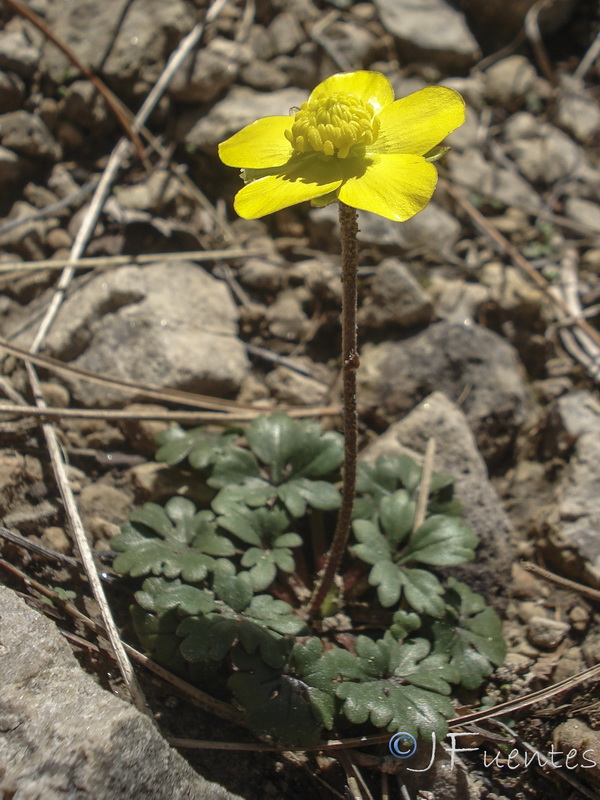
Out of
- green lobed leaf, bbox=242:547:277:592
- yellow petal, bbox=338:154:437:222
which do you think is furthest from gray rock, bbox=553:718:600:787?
yellow petal, bbox=338:154:437:222

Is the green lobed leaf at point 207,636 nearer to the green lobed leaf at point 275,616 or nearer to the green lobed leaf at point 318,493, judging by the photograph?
the green lobed leaf at point 275,616

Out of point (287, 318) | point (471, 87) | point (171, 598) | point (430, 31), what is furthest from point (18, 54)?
point (171, 598)

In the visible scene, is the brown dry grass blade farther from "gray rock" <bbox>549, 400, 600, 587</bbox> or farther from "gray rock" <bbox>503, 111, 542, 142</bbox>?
"gray rock" <bbox>549, 400, 600, 587</bbox>

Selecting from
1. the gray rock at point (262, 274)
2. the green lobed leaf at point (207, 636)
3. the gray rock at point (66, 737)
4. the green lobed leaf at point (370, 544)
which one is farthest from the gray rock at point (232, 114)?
the gray rock at point (66, 737)

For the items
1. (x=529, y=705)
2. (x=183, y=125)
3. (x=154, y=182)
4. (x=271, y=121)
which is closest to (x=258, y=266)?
(x=154, y=182)

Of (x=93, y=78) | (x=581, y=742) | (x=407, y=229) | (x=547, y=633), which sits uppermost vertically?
(x=93, y=78)

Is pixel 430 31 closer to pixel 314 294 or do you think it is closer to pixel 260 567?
pixel 314 294

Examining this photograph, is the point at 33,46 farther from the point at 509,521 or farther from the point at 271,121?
the point at 509,521
